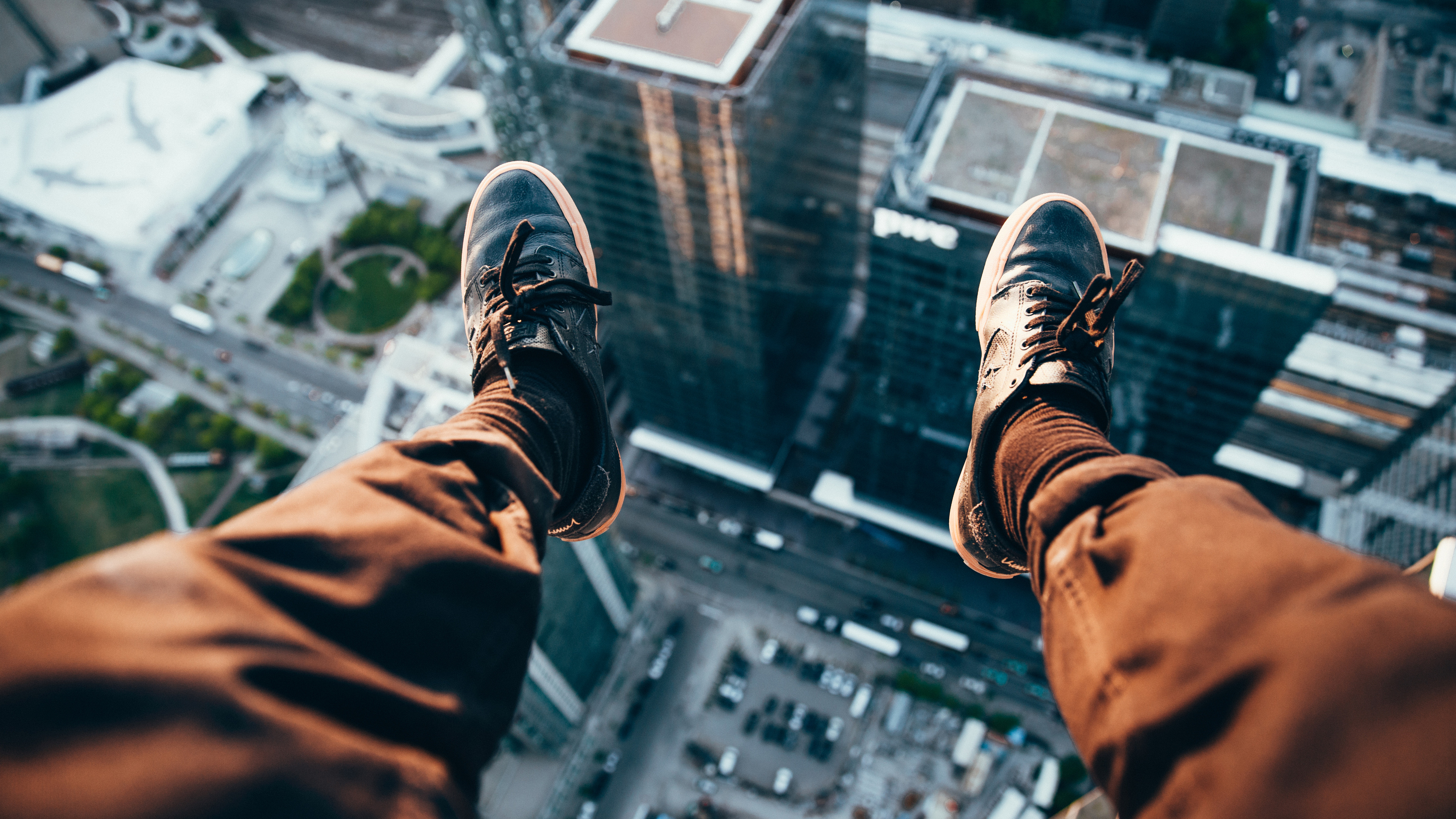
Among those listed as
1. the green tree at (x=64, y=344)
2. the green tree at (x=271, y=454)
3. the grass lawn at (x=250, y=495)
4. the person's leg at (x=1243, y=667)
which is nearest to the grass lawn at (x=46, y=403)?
the green tree at (x=64, y=344)

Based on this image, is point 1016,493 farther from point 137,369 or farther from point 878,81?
point 137,369

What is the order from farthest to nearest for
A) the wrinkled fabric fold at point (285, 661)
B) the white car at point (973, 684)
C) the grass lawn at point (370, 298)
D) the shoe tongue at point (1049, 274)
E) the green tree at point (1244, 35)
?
the green tree at point (1244, 35)
the grass lawn at point (370, 298)
the white car at point (973, 684)
the shoe tongue at point (1049, 274)
the wrinkled fabric fold at point (285, 661)

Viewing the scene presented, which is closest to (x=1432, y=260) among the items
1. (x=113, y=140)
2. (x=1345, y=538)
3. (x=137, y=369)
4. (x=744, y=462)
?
(x=1345, y=538)

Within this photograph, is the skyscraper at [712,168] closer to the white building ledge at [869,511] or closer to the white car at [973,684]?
the white building ledge at [869,511]

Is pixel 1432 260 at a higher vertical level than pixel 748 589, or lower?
higher

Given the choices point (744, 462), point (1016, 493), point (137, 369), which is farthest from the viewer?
point (137, 369)

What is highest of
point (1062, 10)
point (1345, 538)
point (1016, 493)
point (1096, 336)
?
point (1062, 10)

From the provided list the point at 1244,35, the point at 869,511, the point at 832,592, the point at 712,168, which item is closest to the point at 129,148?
the point at 712,168
